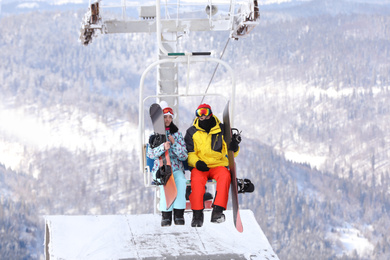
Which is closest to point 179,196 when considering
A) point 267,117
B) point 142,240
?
point 142,240

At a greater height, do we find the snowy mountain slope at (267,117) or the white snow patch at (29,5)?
the white snow patch at (29,5)

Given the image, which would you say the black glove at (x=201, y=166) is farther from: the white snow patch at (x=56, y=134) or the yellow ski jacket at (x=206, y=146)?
the white snow patch at (x=56, y=134)

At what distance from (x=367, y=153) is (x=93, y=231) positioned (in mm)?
116973

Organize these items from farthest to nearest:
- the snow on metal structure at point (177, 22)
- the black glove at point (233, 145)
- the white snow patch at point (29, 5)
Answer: the white snow patch at point (29, 5)
the snow on metal structure at point (177, 22)
the black glove at point (233, 145)

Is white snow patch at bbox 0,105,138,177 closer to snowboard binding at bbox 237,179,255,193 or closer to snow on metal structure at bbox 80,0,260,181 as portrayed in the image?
snow on metal structure at bbox 80,0,260,181

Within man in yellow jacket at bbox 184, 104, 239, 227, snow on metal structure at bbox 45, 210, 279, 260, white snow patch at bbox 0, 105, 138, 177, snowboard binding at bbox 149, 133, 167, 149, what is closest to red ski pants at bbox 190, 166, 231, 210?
man in yellow jacket at bbox 184, 104, 239, 227

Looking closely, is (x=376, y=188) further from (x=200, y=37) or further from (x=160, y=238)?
(x=160, y=238)

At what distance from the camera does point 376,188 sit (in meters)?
113

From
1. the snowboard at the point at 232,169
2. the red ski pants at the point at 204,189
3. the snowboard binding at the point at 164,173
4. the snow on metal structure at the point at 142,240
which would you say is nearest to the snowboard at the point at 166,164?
the snowboard binding at the point at 164,173

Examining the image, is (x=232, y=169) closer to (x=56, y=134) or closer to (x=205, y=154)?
(x=205, y=154)

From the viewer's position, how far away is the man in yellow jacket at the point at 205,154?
545 cm

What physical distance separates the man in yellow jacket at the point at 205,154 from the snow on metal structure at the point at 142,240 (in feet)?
3.97

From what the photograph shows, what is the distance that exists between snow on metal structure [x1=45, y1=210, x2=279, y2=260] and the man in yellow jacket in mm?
1210

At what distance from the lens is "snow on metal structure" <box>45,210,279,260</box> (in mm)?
6414
